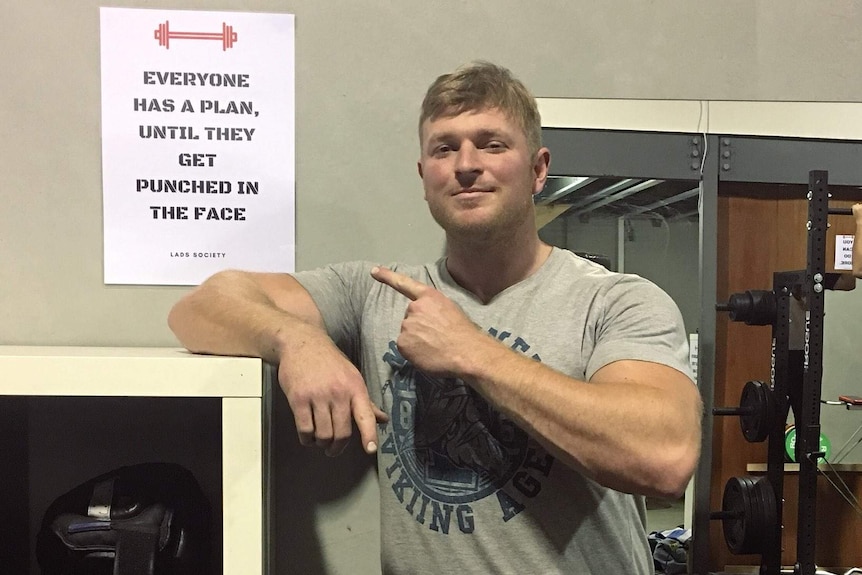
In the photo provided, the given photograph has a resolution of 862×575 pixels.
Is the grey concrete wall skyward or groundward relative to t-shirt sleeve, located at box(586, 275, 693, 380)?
skyward

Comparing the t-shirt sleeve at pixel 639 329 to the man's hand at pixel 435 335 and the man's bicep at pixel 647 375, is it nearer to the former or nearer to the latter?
the man's bicep at pixel 647 375

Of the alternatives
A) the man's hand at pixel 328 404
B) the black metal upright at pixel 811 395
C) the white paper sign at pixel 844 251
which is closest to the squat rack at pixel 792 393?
the black metal upright at pixel 811 395

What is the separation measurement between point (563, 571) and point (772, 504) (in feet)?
2.80

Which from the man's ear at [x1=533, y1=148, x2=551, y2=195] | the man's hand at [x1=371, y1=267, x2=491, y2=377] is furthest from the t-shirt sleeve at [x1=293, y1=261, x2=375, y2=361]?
the man's ear at [x1=533, y1=148, x2=551, y2=195]

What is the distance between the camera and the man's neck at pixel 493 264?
1.02 m

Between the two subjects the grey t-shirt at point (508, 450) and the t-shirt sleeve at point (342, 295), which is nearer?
the grey t-shirt at point (508, 450)

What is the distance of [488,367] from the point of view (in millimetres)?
790

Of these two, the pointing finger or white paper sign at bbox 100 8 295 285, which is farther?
white paper sign at bbox 100 8 295 285

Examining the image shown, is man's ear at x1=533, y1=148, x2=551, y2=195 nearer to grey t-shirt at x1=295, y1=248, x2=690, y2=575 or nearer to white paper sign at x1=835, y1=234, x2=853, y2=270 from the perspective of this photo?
grey t-shirt at x1=295, y1=248, x2=690, y2=575

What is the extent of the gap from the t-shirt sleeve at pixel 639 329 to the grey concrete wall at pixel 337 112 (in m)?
0.39

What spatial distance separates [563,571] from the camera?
91cm

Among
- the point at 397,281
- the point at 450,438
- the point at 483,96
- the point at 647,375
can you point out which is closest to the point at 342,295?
the point at 397,281

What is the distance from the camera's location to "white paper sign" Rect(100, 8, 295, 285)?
3.78 ft

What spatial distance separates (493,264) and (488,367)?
0.28 metres
